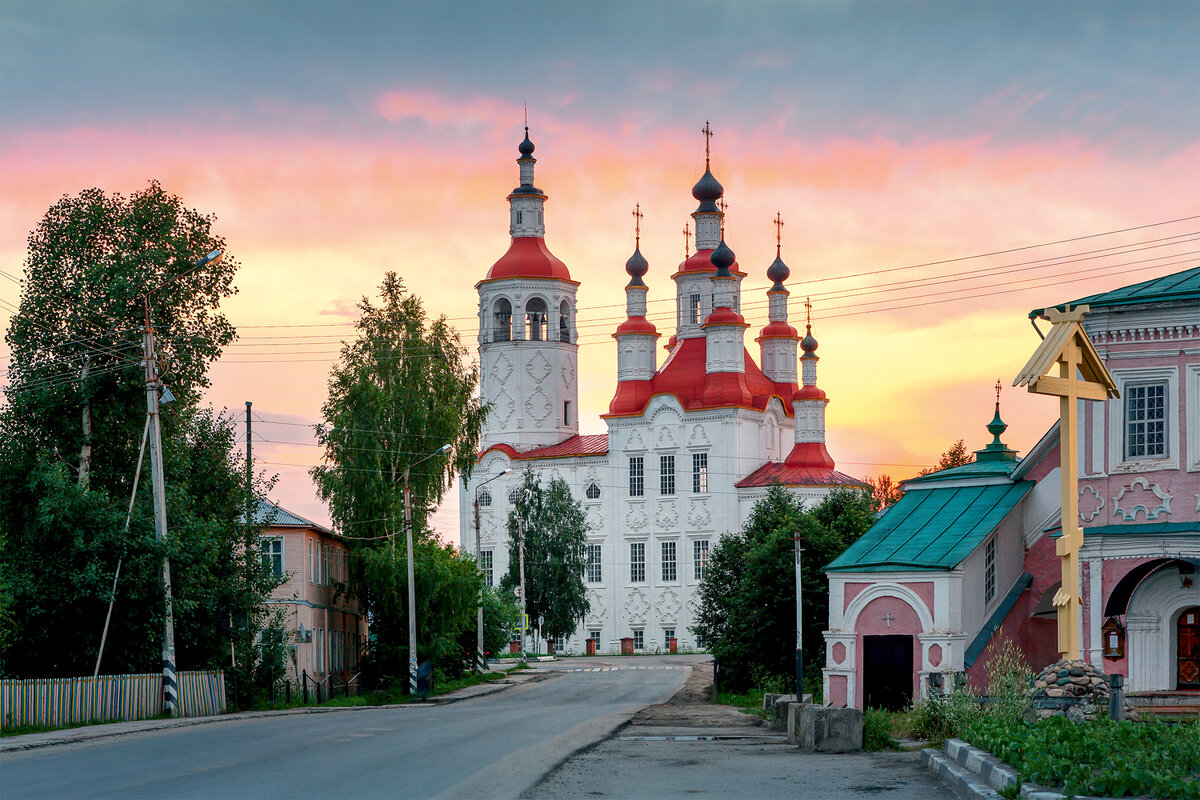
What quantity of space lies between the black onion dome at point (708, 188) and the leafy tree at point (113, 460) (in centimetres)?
5459

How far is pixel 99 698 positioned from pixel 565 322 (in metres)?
61.4

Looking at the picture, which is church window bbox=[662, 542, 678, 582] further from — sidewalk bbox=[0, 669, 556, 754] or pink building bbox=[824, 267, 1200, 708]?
pink building bbox=[824, 267, 1200, 708]

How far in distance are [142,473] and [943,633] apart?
1810 cm

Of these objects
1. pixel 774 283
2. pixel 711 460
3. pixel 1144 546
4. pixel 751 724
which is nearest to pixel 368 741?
pixel 751 724

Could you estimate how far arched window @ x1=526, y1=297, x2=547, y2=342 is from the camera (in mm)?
86438

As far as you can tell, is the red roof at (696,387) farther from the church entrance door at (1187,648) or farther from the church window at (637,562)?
the church entrance door at (1187,648)

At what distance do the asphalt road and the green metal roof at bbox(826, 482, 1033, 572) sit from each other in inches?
248

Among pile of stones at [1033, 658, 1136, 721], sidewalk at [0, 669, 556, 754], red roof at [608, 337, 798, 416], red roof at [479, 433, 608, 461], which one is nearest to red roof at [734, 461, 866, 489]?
red roof at [608, 337, 798, 416]

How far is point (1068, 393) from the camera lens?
71.4 ft

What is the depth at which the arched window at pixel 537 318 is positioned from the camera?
86.4 meters

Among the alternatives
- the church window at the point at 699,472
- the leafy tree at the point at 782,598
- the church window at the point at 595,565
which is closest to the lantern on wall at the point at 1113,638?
the leafy tree at the point at 782,598

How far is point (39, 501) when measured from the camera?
30141 mm

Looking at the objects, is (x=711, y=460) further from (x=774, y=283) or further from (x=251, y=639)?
(x=251, y=639)

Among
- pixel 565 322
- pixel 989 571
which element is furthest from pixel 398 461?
pixel 565 322
